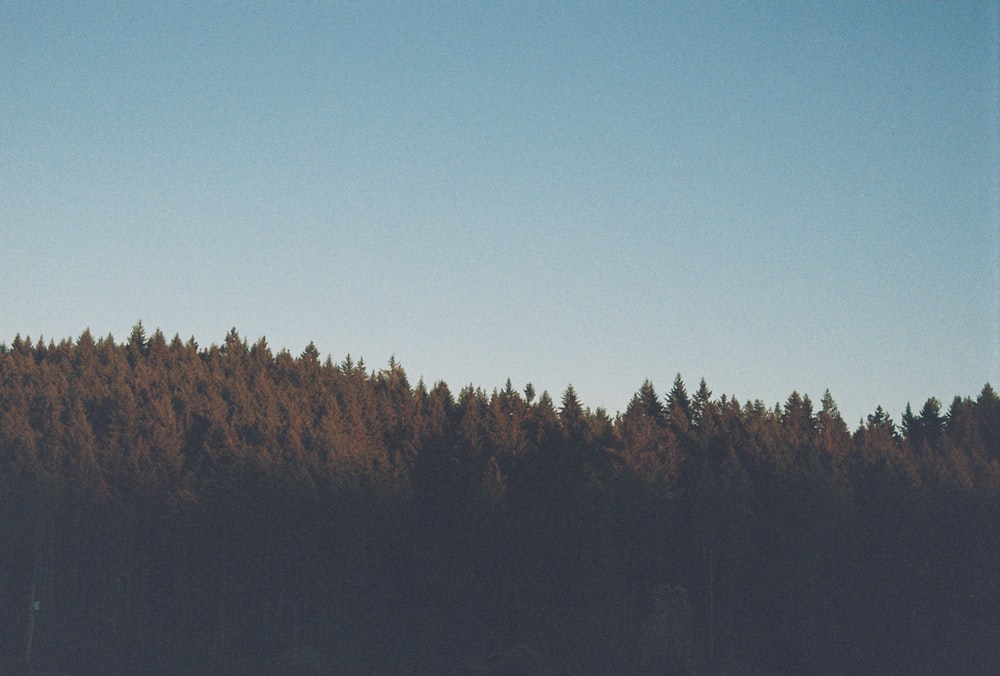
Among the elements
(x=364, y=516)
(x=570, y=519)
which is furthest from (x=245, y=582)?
(x=570, y=519)

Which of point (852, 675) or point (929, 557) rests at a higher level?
point (929, 557)

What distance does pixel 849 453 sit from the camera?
7819 centimetres

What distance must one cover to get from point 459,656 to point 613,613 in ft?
33.4

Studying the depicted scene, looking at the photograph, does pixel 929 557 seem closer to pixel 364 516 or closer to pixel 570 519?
pixel 570 519

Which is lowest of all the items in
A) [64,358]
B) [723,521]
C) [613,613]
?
[613,613]

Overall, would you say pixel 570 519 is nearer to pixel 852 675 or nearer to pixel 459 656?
pixel 459 656

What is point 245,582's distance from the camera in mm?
67312

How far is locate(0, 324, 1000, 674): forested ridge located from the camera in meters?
61.9

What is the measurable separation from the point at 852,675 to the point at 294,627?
35.4 metres

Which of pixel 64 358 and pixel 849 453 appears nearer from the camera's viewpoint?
pixel 849 453

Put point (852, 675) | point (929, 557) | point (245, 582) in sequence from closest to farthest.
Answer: point (852, 675) → point (929, 557) → point (245, 582)

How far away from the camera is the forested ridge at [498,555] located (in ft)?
203

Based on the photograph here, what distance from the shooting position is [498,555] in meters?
66.1

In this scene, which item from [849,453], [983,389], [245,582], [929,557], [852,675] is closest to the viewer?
→ [852,675]
